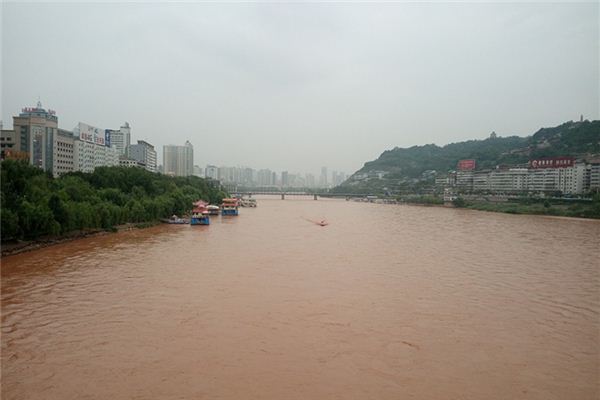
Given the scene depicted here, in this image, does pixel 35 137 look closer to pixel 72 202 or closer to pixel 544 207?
pixel 72 202

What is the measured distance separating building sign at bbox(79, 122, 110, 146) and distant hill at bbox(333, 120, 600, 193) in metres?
30.0

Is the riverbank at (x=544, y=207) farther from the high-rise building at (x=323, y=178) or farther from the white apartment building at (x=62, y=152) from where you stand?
the high-rise building at (x=323, y=178)

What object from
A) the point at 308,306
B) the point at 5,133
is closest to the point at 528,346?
the point at 308,306

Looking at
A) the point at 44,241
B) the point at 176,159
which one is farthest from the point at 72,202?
the point at 176,159

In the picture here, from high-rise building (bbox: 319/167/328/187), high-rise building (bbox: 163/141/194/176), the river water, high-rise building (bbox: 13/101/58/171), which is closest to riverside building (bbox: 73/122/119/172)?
high-rise building (bbox: 13/101/58/171)

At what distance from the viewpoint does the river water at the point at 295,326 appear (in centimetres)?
291

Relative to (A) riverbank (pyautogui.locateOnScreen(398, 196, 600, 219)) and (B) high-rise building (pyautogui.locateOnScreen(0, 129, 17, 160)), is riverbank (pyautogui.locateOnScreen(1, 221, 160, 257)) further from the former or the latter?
(A) riverbank (pyautogui.locateOnScreen(398, 196, 600, 219))

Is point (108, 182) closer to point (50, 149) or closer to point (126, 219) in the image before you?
point (126, 219)

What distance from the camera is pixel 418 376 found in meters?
3.06

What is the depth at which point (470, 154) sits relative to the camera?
50531 mm

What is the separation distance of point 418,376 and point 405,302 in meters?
1.93

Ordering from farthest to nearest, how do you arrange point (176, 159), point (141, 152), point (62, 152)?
point (176, 159), point (141, 152), point (62, 152)

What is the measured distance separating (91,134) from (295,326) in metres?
25.5

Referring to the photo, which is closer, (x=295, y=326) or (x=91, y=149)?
(x=295, y=326)
